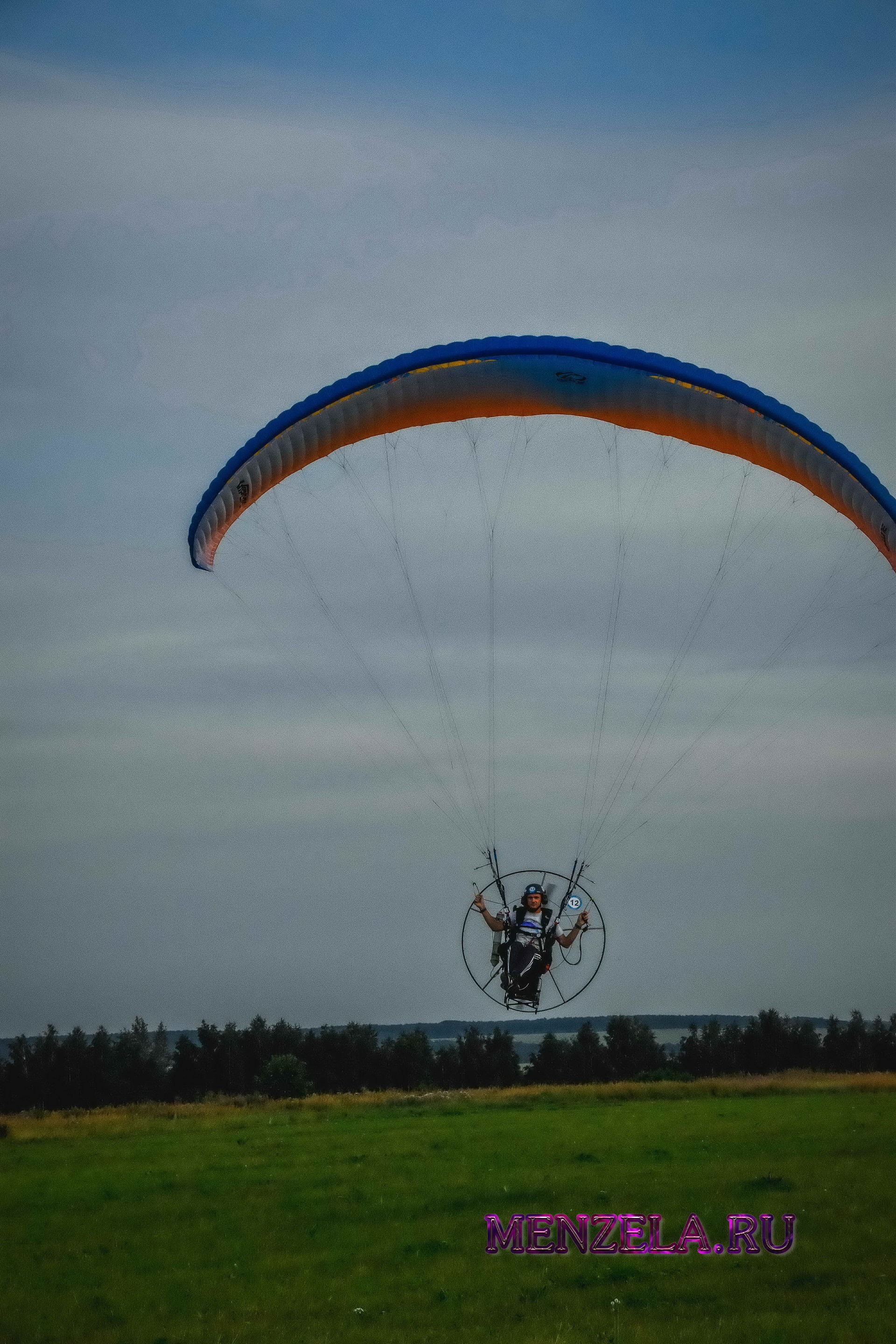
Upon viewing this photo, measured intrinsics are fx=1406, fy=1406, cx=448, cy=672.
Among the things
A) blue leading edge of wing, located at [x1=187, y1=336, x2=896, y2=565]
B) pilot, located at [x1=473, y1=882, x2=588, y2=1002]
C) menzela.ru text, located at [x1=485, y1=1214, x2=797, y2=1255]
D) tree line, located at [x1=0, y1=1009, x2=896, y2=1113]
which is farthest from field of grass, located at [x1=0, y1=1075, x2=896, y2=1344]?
tree line, located at [x1=0, y1=1009, x2=896, y2=1113]

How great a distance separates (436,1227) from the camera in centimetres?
1903

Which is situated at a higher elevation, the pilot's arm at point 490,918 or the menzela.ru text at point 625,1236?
the pilot's arm at point 490,918

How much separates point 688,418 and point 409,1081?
214ft

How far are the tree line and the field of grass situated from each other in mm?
47431

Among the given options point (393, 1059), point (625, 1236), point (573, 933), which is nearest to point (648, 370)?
point (573, 933)

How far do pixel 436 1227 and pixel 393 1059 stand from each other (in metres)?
60.2

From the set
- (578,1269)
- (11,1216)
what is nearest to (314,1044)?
Result: (11,1216)

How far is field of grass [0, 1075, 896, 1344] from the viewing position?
50.3ft

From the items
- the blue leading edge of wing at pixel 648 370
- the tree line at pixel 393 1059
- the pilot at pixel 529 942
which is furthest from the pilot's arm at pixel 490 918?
the tree line at pixel 393 1059

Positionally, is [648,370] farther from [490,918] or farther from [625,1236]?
[625,1236]

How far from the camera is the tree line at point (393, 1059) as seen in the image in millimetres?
78000

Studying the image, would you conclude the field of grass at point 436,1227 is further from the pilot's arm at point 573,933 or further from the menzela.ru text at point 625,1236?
the pilot's arm at point 573,933

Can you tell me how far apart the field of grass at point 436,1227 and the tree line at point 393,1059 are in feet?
156

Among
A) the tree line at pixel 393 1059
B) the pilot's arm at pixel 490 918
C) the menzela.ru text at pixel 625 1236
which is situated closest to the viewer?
the pilot's arm at pixel 490 918
